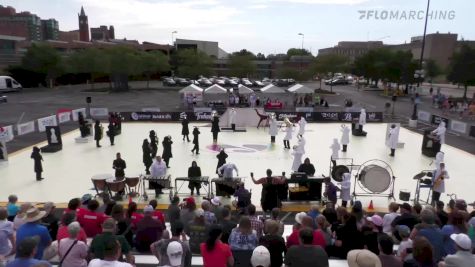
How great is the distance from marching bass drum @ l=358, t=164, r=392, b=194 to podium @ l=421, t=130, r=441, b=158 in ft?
27.4

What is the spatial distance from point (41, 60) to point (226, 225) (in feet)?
192

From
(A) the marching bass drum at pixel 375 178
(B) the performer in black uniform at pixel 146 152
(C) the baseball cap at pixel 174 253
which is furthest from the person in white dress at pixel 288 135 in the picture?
(C) the baseball cap at pixel 174 253

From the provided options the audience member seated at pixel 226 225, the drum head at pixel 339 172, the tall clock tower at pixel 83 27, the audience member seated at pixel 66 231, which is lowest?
the drum head at pixel 339 172

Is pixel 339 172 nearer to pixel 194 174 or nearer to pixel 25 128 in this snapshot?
pixel 194 174

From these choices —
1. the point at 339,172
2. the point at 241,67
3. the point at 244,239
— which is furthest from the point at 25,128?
the point at 241,67

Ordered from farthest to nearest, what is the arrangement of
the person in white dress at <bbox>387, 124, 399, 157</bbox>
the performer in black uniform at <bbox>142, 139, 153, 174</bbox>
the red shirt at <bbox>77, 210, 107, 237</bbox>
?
the person in white dress at <bbox>387, 124, 399, 157</bbox> → the performer in black uniform at <bbox>142, 139, 153, 174</bbox> → the red shirt at <bbox>77, 210, 107, 237</bbox>

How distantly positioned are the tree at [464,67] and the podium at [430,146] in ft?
103

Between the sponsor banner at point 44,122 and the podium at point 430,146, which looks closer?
the podium at point 430,146

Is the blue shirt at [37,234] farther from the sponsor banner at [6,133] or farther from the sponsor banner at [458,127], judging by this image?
the sponsor banner at [458,127]

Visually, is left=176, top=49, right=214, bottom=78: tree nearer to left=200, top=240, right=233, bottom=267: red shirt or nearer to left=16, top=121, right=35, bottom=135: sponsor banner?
left=16, top=121, right=35, bottom=135: sponsor banner

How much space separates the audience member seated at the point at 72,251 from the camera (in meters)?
5.19

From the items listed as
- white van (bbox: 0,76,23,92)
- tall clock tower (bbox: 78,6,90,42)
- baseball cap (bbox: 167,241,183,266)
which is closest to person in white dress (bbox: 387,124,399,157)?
baseball cap (bbox: 167,241,183,266)

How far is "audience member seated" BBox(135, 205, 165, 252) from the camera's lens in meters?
6.74

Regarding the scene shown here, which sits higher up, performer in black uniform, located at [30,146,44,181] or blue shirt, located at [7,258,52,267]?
blue shirt, located at [7,258,52,267]
